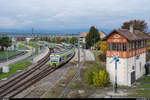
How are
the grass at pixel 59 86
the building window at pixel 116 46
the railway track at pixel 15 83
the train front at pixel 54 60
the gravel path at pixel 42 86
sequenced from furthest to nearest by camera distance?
the train front at pixel 54 60
the building window at pixel 116 46
the railway track at pixel 15 83
the gravel path at pixel 42 86
the grass at pixel 59 86

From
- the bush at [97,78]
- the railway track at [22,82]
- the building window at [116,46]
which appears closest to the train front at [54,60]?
the railway track at [22,82]

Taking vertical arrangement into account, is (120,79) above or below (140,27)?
below

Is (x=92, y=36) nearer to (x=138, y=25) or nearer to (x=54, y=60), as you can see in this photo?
(x=138, y=25)

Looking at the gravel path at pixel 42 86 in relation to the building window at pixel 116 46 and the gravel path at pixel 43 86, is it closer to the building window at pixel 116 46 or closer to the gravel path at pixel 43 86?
the gravel path at pixel 43 86

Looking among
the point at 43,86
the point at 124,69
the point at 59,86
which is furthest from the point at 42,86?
the point at 124,69

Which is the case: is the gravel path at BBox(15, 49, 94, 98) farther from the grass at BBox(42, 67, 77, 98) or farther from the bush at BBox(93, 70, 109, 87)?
the bush at BBox(93, 70, 109, 87)

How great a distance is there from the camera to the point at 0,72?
32781mm

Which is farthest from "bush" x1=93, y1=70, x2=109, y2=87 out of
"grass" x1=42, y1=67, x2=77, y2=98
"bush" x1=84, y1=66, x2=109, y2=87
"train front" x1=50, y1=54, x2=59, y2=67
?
"train front" x1=50, y1=54, x2=59, y2=67

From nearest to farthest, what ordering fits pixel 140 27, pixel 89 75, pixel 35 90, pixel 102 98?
1. pixel 102 98
2. pixel 35 90
3. pixel 89 75
4. pixel 140 27

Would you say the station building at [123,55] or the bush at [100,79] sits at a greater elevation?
the station building at [123,55]

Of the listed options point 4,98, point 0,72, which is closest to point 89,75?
point 4,98

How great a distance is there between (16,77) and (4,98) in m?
8.86

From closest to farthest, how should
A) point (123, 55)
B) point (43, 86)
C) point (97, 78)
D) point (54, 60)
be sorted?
point (97, 78), point (43, 86), point (123, 55), point (54, 60)

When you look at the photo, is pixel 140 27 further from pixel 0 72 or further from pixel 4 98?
pixel 4 98
